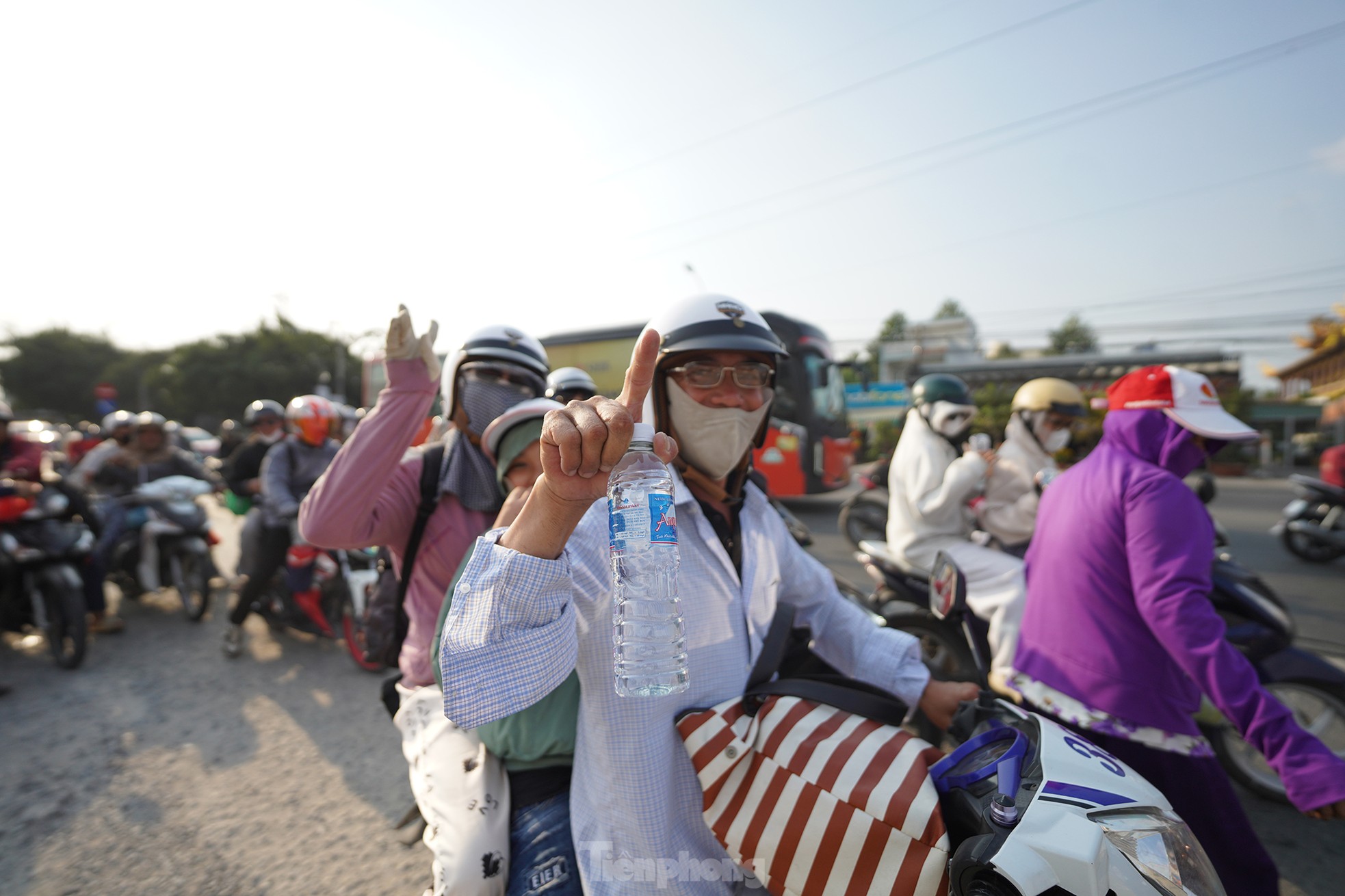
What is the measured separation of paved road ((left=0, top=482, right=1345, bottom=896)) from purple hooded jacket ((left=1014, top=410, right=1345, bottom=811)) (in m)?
1.63

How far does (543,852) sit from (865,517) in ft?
25.9

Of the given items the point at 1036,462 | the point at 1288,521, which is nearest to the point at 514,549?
the point at 1036,462

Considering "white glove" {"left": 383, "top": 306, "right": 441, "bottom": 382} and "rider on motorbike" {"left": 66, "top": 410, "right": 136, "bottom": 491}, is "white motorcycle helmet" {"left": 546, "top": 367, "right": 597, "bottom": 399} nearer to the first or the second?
"white glove" {"left": 383, "top": 306, "right": 441, "bottom": 382}

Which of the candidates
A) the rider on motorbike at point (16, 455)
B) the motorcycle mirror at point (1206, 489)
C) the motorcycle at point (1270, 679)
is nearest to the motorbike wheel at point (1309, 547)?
the motorcycle mirror at point (1206, 489)

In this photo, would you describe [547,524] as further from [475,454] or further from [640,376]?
[475,454]

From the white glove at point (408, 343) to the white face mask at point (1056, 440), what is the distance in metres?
4.22

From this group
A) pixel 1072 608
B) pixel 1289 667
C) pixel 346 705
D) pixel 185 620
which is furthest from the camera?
pixel 185 620

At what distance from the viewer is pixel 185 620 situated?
251 inches

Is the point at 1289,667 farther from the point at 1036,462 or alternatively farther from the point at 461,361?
the point at 461,361

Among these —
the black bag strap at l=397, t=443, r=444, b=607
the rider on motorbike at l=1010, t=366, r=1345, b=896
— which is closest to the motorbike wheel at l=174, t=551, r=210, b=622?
the black bag strap at l=397, t=443, r=444, b=607

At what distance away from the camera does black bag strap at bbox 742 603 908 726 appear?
1.42 m

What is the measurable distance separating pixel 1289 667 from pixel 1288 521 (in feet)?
24.9

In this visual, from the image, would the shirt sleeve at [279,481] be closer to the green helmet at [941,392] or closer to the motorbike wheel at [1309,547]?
the green helmet at [941,392]

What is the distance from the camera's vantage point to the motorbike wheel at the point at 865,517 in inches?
340
